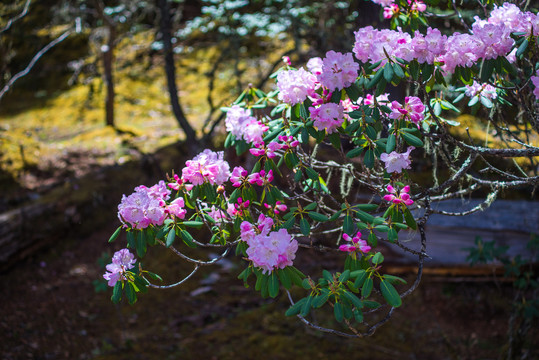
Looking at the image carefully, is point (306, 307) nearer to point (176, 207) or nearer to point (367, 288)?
point (367, 288)

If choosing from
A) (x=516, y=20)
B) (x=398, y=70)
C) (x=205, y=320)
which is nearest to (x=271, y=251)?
(x=398, y=70)

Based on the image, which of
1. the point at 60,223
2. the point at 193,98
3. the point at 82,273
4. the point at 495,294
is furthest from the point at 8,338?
the point at 193,98

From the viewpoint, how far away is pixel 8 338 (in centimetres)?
330

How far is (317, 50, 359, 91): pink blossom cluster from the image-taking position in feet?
5.32

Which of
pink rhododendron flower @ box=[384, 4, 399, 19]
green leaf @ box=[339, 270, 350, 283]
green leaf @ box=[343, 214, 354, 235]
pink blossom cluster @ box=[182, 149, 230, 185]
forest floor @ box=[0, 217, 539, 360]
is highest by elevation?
pink rhododendron flower @ box=[384, 4, 399, 19]

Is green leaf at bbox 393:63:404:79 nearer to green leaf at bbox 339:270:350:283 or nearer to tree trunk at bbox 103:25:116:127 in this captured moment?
green leaf at bbox 339:270:350:283

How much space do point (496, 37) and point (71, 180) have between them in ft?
15.1

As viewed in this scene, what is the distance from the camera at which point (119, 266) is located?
5.49 ft

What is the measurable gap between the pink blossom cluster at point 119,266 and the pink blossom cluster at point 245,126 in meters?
0.67

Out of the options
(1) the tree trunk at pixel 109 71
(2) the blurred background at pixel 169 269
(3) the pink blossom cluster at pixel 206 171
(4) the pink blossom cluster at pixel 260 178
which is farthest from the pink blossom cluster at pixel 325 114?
(1) the tree trunk at pixel 109 71

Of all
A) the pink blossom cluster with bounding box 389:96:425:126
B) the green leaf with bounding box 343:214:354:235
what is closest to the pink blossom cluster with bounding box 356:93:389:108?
the pink blossom cluster with bounding box 389:96:425:126

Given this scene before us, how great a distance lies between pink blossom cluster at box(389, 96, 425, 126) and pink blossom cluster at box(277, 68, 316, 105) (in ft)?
1.08

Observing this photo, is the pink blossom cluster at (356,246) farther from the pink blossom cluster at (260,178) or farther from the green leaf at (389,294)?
the pink blossom cluster at (260,178)

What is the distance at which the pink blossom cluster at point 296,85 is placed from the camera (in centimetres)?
166
